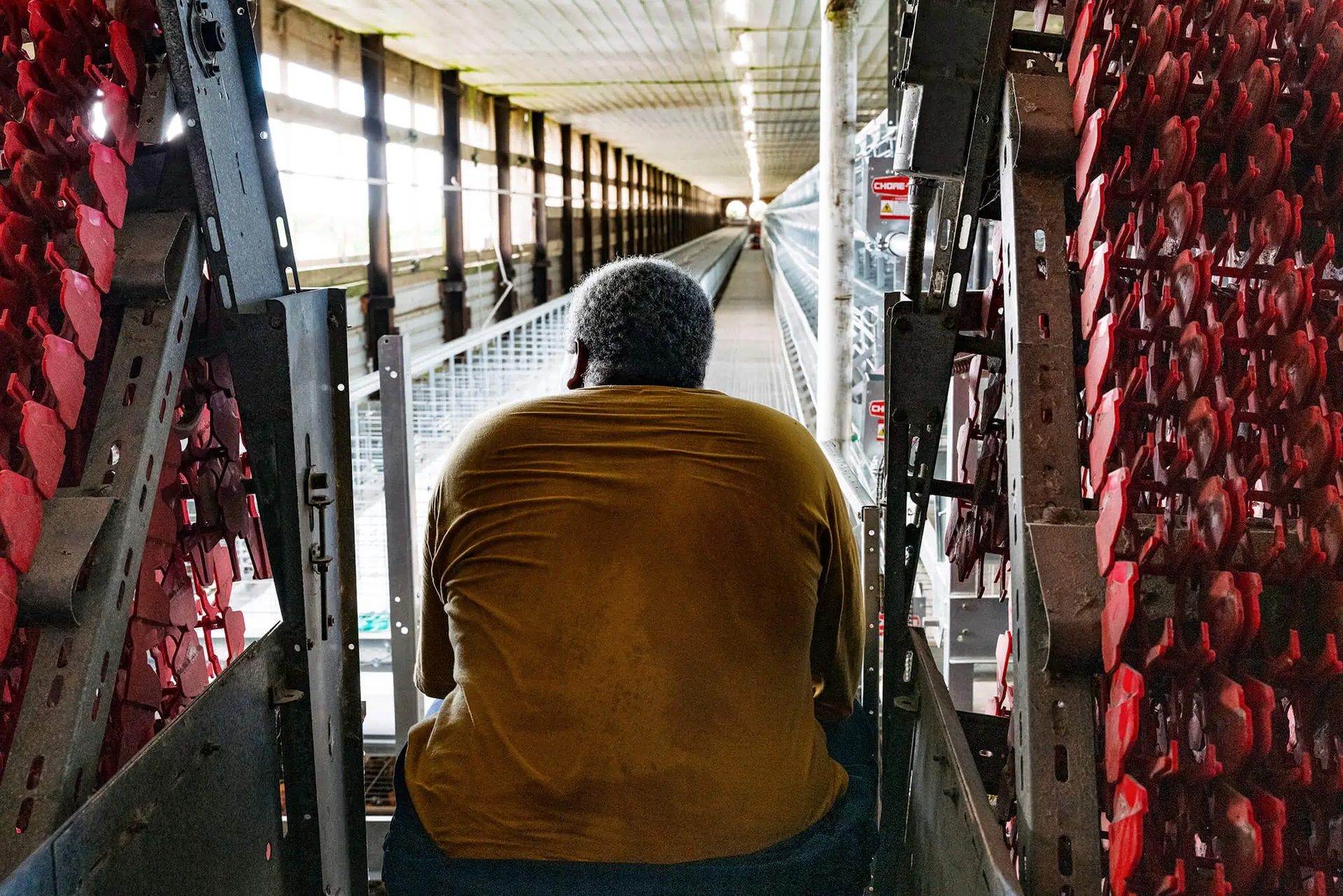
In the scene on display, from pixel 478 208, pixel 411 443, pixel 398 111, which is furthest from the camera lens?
pixel 478 208

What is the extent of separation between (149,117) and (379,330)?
742 cm

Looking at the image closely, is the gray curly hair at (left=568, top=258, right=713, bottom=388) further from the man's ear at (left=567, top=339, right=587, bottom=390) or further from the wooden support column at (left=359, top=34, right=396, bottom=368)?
the wooden support column at (left=359, top=34, right=396, bottom=368)

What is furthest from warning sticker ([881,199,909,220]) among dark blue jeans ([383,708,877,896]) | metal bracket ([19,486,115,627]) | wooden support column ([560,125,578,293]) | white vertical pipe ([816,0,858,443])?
wooden support column ([560,125,578,293])

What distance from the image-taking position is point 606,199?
1938cm

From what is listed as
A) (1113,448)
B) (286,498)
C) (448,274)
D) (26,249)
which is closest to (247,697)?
(286,498)

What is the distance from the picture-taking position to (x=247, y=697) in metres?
1.45

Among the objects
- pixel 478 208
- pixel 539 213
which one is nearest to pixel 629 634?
pixel 478 208

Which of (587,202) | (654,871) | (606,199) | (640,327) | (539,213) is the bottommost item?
(654,871)

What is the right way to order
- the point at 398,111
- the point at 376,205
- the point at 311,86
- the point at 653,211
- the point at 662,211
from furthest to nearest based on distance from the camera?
the point at 662,211 < the point at 653,211 < the point at 398,111 < the point at 376,205 < the point at 311,86

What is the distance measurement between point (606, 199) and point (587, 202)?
2.33 metres

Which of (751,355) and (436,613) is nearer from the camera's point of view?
(436,613)

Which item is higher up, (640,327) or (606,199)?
(606,199)

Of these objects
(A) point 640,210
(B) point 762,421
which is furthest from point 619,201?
(B) point 762,421

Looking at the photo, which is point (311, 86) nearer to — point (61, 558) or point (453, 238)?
point (453, 238)
